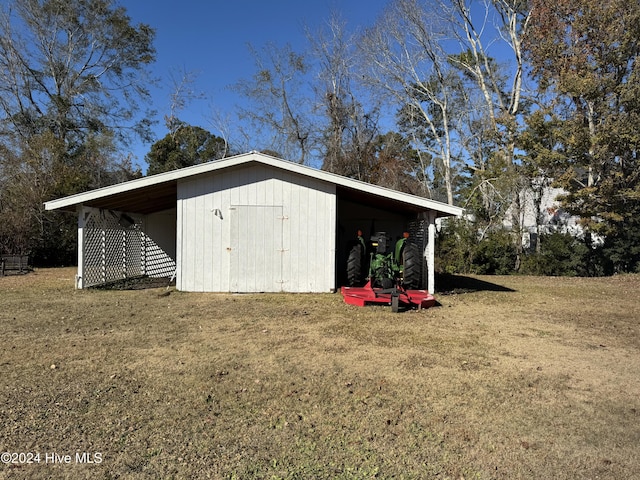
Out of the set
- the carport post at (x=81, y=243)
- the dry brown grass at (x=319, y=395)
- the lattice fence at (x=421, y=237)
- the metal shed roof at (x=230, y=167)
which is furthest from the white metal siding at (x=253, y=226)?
the dry brown grass at (x=319, y=395)

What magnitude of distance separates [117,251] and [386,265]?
783cm

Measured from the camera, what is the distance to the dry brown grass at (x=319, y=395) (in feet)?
8.90

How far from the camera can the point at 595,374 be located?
14.6ft

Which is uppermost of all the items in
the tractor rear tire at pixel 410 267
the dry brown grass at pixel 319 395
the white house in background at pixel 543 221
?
the white house in background at pixel 543 221

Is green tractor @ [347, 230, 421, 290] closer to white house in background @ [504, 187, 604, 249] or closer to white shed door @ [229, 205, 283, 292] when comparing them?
white shed door @ [229, 205, 283, 292]

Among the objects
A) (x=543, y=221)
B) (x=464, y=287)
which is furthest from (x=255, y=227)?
(x=543, y=221)

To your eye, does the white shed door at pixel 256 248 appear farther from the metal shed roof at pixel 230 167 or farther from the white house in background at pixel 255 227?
the metal shed roof at pixel 230 167

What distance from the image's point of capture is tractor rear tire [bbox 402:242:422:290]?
29.7 feet

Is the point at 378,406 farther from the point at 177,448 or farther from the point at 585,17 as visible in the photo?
the point at 585,17

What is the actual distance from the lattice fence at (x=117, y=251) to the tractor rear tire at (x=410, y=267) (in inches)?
285

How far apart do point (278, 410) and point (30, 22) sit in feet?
94.4

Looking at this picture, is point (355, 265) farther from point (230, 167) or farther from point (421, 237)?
point (230, 167)

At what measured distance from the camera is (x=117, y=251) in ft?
40.6

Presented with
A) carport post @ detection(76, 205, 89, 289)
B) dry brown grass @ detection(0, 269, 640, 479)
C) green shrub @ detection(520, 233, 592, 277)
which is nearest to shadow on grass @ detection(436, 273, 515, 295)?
dry brown grass @ detection(0, 269, 640, 479)
